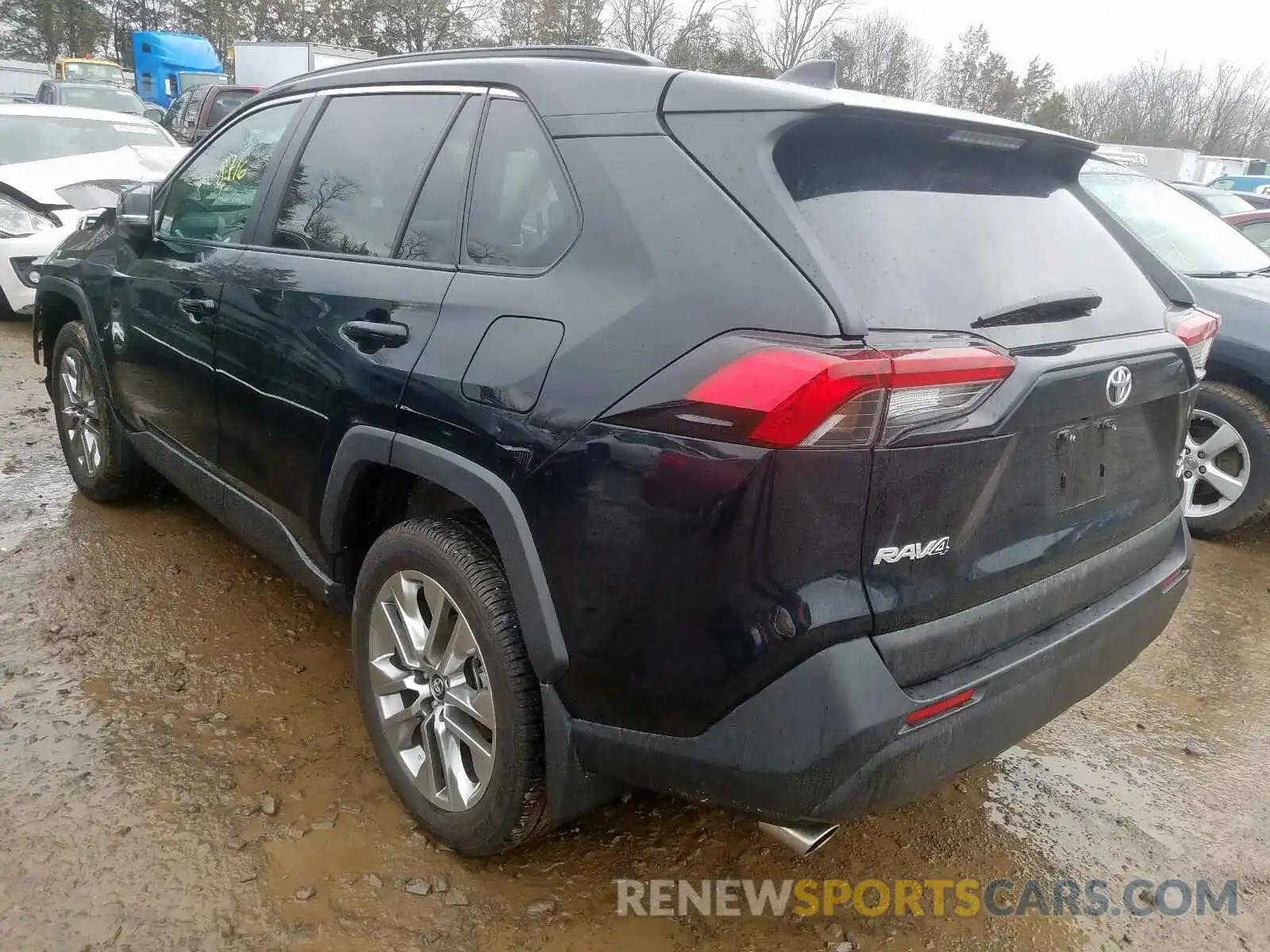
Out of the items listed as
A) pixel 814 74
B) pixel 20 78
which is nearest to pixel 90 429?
pixel 814 74

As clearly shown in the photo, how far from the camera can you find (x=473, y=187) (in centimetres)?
226

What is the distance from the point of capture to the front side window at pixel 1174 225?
5.09 meters

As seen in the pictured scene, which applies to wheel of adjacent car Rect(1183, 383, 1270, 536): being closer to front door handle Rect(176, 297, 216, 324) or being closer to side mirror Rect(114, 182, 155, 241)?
front door handle Rect(176, 297, 216, 324)

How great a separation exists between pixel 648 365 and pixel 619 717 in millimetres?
694

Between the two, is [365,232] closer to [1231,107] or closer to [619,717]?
[619,717]

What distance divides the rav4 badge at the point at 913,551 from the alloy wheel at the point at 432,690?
0.91 metres

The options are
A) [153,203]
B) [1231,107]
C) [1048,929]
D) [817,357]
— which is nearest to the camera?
[817,357]

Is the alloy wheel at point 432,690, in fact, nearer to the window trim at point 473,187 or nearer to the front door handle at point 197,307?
the window trim at point 473,187

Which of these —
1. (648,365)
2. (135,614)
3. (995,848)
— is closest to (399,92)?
(648,365)

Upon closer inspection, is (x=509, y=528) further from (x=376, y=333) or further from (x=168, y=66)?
(x=168, y=66)

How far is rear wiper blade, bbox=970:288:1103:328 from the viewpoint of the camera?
181 cm

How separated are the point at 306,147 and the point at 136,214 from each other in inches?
47.1

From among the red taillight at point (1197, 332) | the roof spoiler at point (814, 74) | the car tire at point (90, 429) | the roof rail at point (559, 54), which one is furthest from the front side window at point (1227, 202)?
the car tire at point (90, 429)

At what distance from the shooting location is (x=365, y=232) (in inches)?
99.3
